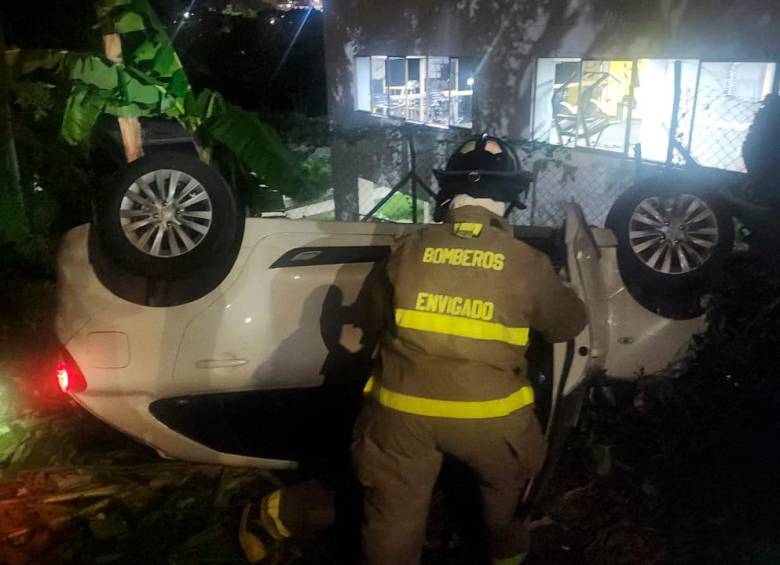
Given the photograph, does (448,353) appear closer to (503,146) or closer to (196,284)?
(503,146)

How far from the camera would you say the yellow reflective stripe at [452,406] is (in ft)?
7.53

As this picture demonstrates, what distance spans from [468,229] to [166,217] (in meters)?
1.35

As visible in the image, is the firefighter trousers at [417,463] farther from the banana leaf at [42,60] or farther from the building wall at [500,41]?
the building wall at [500,41]

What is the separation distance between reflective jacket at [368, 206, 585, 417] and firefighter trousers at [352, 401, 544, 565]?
0.06 metres

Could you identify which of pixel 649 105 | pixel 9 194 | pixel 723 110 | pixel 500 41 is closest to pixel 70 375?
pixel 9 194

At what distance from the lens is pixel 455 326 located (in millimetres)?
2240

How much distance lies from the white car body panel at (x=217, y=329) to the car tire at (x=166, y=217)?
0.15 meters

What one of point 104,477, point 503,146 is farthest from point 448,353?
point 104,477

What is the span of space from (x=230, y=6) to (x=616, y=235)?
16010 millimetres

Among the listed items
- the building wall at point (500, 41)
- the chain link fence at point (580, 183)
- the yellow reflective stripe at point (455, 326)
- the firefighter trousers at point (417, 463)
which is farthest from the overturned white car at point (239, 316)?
the chain link fence at point (580, 183)

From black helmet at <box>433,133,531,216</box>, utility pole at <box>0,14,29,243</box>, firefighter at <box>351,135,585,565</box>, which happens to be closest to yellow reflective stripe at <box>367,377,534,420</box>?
firefighter at <box>351,135,585,565</box>

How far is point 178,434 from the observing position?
3031 mm

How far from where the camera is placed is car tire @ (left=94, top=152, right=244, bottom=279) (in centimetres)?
282

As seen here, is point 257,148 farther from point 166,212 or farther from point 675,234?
point 675,234
